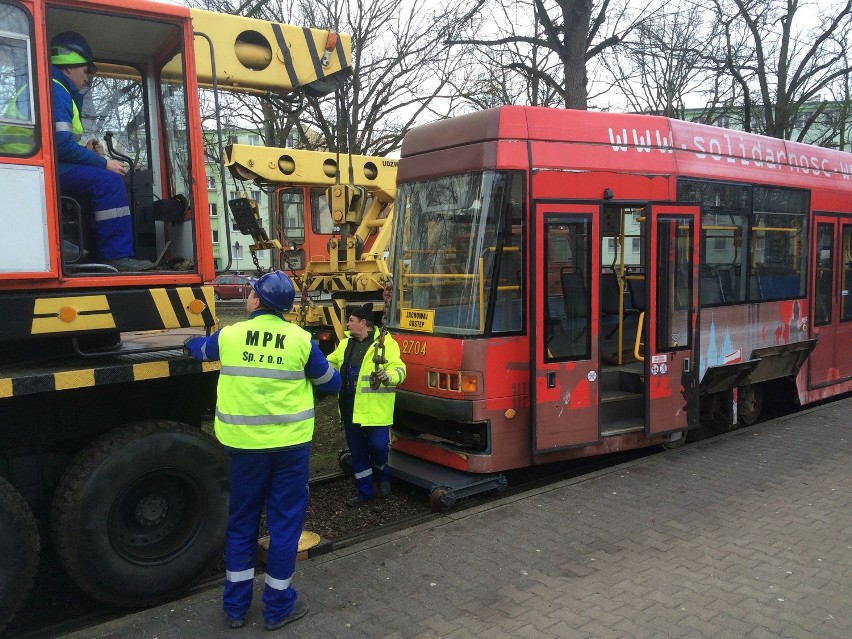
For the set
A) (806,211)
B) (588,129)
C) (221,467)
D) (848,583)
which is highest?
(588,129)

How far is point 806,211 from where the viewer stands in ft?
28.5

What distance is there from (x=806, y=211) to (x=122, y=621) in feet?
28.0

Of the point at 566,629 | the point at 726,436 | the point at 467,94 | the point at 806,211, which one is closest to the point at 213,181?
the point at 566,629

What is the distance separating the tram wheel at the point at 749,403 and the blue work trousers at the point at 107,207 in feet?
23.2

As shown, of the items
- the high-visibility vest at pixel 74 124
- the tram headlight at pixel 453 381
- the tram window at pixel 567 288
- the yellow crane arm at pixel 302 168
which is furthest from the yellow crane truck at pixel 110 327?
the yellow crane arm at pixel 302 168

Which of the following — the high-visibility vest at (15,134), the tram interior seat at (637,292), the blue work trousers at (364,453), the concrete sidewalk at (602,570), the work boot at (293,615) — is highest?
the high-visibility vest at (15,134)

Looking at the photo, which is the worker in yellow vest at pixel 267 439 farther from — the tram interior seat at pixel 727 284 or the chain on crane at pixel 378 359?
the tram interior seat at pixel 727 284

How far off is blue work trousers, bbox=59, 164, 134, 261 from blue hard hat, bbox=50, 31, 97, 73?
21.8 inches

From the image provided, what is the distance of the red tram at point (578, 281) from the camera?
588cm

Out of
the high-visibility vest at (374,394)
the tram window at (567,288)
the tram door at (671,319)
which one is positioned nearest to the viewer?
the high-visibility vest at (374,394)

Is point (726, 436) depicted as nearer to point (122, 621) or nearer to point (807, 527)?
point (807, 527)

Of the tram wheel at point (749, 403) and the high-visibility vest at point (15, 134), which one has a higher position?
the high-visibility vest at point (15, 134)

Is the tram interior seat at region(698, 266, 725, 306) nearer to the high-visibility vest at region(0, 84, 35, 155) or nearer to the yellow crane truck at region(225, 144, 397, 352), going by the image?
the yellow crane truck at region(225, 144, 397, 352)

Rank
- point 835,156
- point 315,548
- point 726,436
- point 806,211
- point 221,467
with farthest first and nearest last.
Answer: point 835,156 → point 806,211 → point 726,436 → point 315,548 → point 221,467
